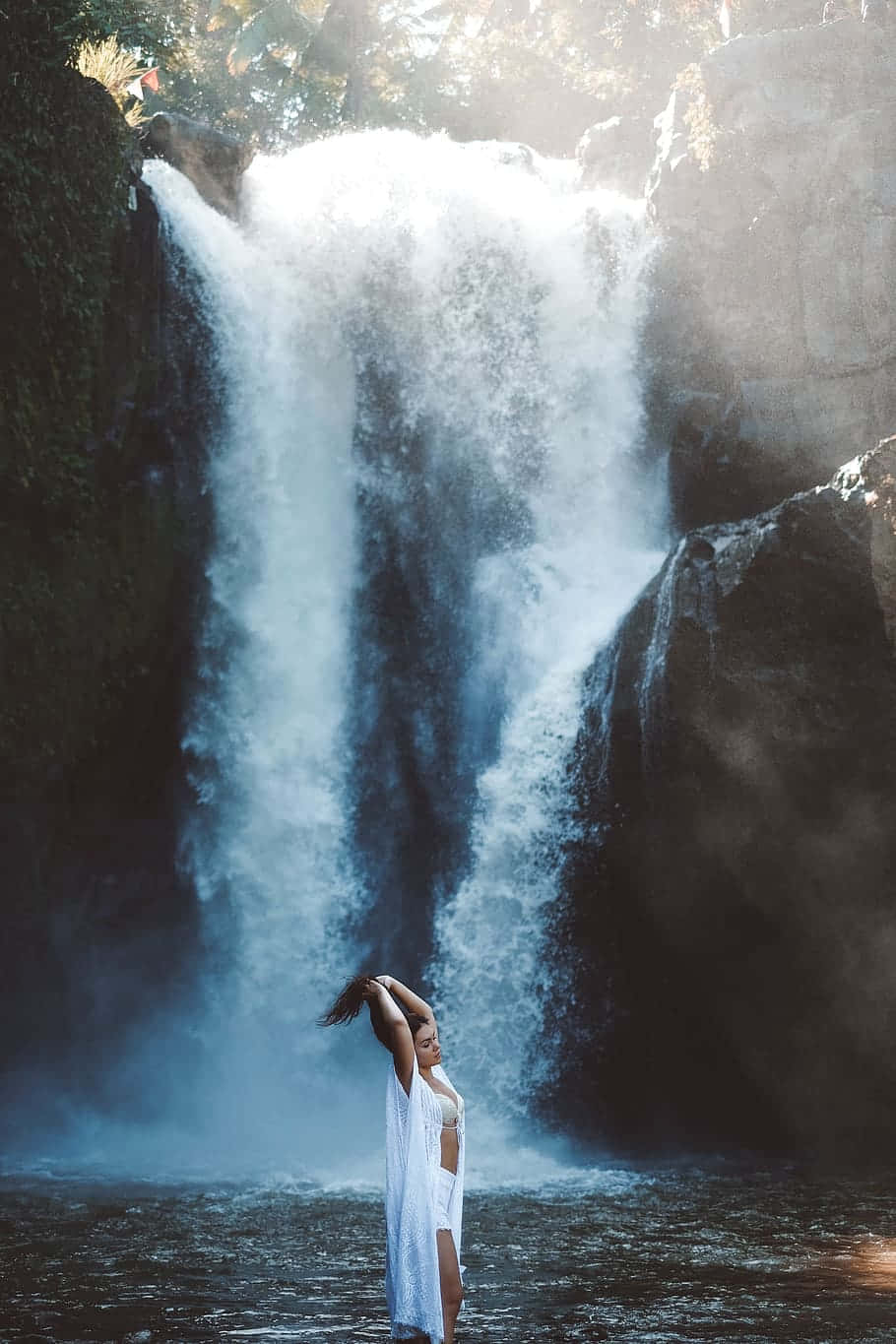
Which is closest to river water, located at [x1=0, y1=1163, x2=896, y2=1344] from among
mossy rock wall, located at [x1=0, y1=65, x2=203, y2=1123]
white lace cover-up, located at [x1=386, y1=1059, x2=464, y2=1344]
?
white lace cover-up, located at [x1=386, y1=1059, x2=464, y2=1344]

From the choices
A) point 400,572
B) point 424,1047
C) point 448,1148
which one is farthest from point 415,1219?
point 400,572

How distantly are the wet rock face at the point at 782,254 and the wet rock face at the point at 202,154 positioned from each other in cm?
556

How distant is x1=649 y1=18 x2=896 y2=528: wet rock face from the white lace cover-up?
1353 cm

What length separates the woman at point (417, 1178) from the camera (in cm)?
548

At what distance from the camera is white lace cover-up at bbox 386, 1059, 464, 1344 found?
548 centimetres

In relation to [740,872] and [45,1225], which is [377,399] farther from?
[45,1225]

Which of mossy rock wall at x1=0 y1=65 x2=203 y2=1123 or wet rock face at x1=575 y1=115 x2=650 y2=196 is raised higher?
wet rock face at x1=575 y1=115 x2=650 y2=196

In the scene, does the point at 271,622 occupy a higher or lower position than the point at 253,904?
higher

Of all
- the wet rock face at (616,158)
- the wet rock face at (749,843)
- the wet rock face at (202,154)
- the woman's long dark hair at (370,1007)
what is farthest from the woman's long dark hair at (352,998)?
the wet rock face at (616,158)

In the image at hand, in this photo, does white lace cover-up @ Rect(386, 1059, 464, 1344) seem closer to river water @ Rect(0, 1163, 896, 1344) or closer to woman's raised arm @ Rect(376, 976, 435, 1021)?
woman's raised arm @ Rect(376, 976, 435, 1021)

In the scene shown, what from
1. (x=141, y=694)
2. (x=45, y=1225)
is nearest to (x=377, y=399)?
(x=141, y=694)

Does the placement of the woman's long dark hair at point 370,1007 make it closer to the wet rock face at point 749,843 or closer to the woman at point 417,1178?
the woman at point 417,1178

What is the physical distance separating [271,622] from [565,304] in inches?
236

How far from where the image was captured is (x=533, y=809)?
1494cm
